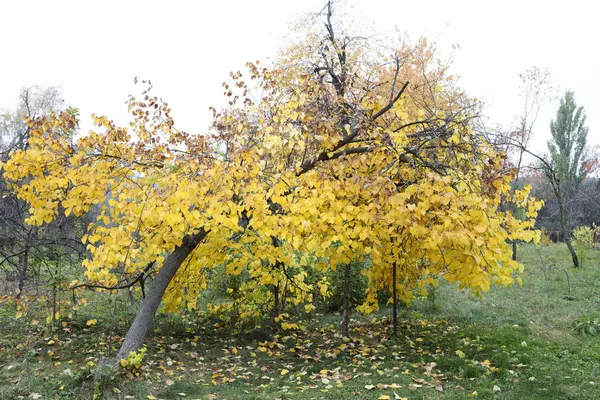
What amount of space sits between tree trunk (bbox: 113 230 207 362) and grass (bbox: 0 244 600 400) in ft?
1.10

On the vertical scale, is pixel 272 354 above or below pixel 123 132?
below

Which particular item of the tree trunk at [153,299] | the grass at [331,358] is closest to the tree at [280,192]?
the tree trunk at [153,299]

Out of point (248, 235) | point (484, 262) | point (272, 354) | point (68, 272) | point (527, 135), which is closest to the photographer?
point (484, 262)

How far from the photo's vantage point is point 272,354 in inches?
231

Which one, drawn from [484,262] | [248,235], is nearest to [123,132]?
[248,235]

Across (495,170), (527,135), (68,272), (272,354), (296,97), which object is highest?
(527,135)

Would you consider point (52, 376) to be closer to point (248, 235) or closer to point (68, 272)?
point (248, 235)

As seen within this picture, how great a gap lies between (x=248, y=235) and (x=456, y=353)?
285cm

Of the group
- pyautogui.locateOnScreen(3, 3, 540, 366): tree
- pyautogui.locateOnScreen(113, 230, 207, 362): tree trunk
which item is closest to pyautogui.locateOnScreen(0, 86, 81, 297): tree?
pyautogui.locateOnScreen(3, 3, 540, 366): tree

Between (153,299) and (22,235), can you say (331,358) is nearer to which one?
(153,299)

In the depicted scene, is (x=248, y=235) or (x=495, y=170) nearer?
(x=495, y=170)

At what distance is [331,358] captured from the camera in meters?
5.57

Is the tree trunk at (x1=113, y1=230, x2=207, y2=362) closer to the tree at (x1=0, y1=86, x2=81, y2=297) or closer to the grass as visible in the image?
the grass

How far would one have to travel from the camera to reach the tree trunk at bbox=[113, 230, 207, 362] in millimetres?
4902
